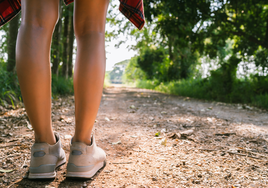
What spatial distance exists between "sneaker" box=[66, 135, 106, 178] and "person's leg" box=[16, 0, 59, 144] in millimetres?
225

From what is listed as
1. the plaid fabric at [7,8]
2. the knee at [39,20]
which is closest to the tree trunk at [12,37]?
the plaid fabric at [7,8]

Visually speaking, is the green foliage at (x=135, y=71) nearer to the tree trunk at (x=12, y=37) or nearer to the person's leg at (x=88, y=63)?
the tree trunk at (x=12, y=37)

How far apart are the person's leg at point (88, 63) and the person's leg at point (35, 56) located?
0.15 metres

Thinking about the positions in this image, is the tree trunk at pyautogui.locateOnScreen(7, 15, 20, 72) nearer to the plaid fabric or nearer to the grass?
the plaid fabric

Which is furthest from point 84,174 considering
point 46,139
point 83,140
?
point 46,139

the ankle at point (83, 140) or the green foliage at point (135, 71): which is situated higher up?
the green foliage at point (135, 71)

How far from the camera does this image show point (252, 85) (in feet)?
15.9

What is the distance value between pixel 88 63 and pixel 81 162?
0.54m

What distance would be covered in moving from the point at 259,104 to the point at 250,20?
260 cm

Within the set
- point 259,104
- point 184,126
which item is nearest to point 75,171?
point 184,126

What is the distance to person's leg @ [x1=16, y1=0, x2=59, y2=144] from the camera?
0.98 metres

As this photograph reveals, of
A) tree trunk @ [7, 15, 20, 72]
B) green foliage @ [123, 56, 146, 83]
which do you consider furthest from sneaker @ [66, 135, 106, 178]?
green foliage @ [123, 56, 146, 83]

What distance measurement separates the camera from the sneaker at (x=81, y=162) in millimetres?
1039

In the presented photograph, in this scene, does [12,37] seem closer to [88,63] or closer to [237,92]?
[88,63]
